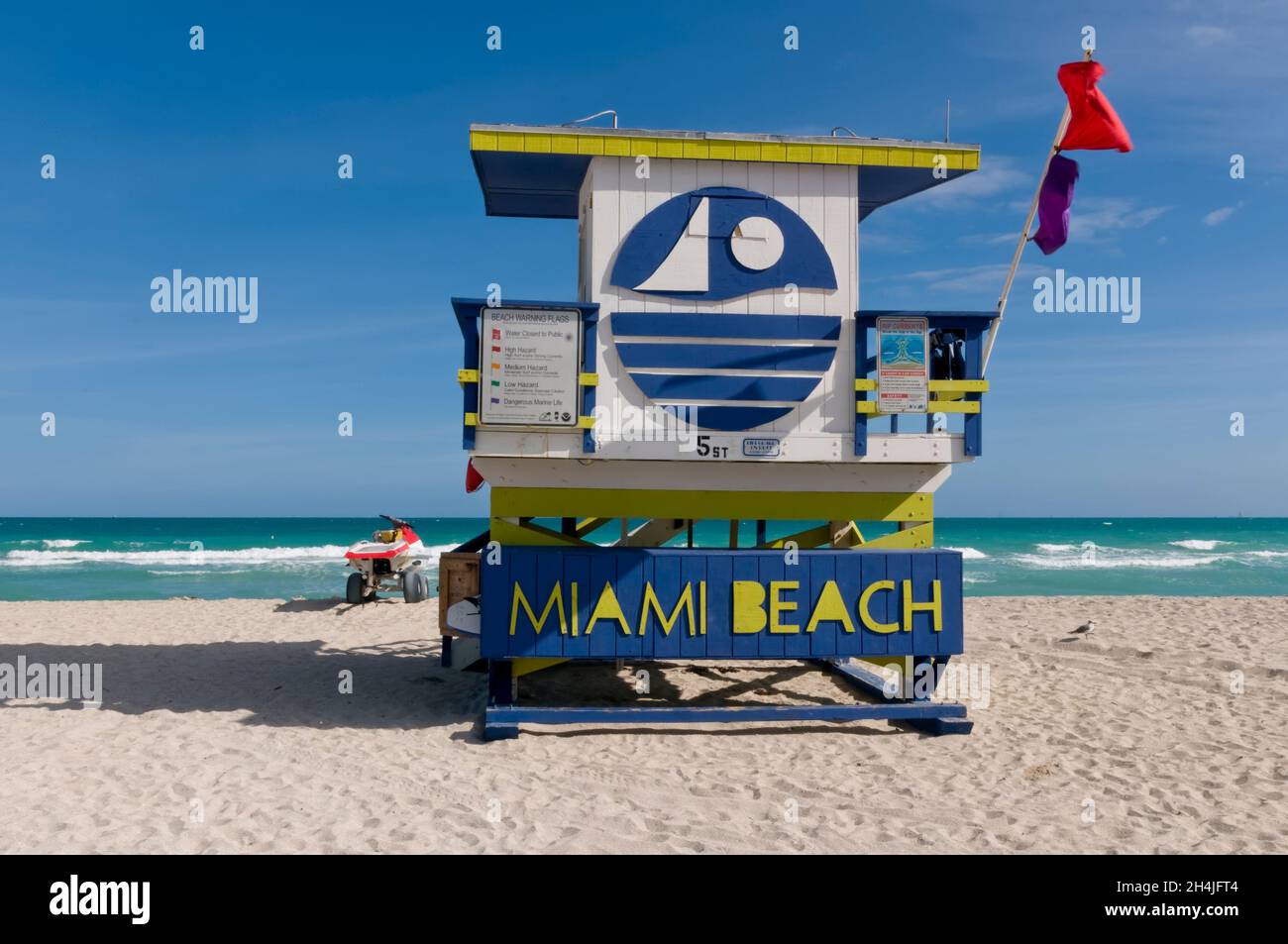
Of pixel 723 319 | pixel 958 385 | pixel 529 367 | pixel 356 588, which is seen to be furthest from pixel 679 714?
pixel 356 588

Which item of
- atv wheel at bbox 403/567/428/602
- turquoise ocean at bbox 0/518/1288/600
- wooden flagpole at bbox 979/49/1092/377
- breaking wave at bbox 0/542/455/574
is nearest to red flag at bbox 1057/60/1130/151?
wooden flagpole at bbox 979/49/1092/377

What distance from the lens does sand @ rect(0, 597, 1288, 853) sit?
5805 mm

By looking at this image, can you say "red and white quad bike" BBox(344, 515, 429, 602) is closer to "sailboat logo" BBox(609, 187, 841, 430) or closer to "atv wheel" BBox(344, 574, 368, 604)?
"atv wheel" BBox(344, 574, 368, 604)

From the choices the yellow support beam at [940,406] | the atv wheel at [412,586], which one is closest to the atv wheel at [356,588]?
the atv wheel at [412,586]

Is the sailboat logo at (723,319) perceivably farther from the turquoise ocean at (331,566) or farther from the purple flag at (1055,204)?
the turquoise ocean at (331,566)

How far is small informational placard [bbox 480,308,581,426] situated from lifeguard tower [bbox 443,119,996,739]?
2 centimetres

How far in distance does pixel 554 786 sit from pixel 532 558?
84.3 inches

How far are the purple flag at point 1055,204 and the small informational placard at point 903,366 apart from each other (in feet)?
4.50

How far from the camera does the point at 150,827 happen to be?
19.3 ft

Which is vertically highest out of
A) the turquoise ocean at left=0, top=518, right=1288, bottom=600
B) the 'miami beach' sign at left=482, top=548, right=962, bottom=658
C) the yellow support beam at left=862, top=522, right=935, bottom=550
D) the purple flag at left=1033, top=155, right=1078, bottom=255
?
the purple flag at left=1033, top=155, right=1078, bottom=255

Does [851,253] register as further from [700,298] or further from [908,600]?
[908,600]

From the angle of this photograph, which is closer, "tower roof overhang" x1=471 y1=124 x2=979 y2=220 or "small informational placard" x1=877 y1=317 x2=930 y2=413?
"small informational placard" x1=877 y1=317 x2=930 y2=413

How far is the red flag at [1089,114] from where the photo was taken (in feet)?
25.5
